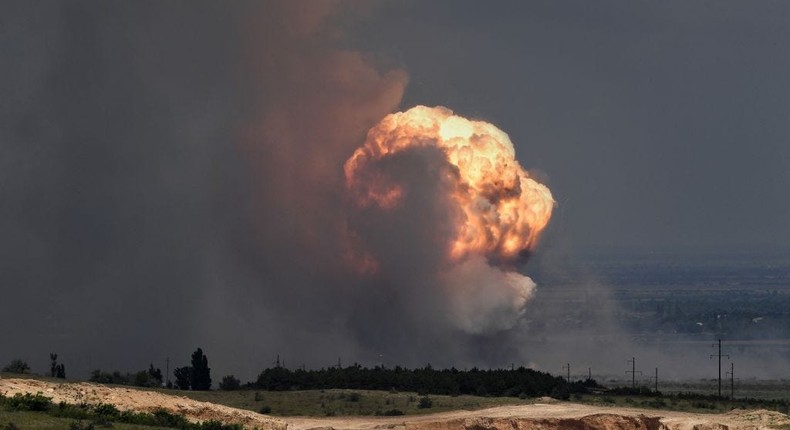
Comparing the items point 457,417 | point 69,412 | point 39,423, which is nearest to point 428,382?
point 457,417

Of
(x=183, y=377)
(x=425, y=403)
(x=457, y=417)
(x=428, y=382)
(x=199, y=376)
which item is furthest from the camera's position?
(x=183, y=377)

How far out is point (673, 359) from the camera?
18425 centimetres

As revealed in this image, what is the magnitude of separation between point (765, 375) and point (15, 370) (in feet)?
263

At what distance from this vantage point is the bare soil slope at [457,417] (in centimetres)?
7906

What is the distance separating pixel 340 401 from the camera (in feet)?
327

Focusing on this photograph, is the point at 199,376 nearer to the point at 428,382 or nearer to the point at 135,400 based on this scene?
the point at 428,382

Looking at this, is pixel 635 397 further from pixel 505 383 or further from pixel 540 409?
pixel 540 409

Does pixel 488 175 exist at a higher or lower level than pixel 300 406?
higher

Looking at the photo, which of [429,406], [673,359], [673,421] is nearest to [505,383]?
[429,406]

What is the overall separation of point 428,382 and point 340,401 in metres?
10.9

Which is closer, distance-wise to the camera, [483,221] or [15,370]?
[15,370]

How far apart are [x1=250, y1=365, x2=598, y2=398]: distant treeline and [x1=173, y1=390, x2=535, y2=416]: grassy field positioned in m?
4.02

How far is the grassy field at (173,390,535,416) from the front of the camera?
95.3m

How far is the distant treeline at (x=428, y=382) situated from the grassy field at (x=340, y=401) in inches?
158
